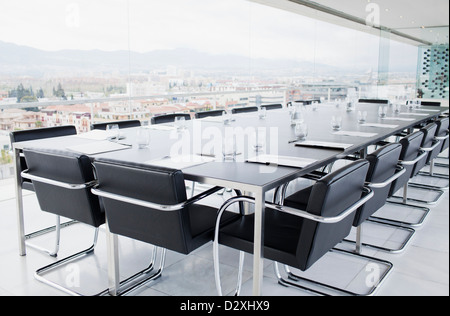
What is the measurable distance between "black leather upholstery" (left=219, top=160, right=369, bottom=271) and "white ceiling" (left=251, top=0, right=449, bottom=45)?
6442mm

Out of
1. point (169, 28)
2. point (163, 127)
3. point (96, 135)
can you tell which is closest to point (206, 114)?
point (163, 127)

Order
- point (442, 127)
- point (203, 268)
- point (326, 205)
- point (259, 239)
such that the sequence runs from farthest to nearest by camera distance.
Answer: point (442, 127)
point (203, 268)
point (259, 239)
point (326, 205)

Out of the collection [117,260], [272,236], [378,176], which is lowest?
[117,260]

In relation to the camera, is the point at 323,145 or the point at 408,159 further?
the point at 408,159

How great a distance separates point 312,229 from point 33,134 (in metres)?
2.25

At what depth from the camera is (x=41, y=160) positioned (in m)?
2.26

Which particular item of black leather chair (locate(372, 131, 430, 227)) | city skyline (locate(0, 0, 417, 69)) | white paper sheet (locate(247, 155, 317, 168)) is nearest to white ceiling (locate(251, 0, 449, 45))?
city skyline (locate(0, 0, 417, 69))

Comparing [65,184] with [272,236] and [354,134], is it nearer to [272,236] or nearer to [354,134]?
[272,236]

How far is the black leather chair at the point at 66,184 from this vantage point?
6.98ft

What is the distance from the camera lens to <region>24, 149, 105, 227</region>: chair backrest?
213 centimetres

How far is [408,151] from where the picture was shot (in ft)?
9.26

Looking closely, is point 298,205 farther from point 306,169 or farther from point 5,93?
point 5,93

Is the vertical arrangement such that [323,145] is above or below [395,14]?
below

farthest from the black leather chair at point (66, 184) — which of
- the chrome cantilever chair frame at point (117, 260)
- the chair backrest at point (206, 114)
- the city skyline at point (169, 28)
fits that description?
the city skyline at point (169, 28)
